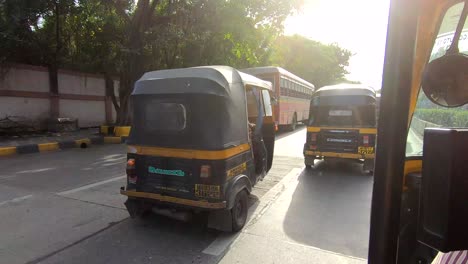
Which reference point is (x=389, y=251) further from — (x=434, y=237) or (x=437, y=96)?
(x=437, y=96)

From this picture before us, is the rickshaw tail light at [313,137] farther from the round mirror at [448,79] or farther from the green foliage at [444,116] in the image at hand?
the round mirror at [448,79]

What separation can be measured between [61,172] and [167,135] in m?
4.63

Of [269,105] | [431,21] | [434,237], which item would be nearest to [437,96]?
[431,21]

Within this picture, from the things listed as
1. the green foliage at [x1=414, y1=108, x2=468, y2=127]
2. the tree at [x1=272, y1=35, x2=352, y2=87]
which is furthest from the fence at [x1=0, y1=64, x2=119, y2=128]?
the tree at [x1=272, y1=35, x2=352, y2=87]

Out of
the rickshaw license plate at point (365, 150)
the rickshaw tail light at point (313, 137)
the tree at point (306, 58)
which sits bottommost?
the rickshaw license plate at point (365, 150)

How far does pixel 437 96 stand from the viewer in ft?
4.65

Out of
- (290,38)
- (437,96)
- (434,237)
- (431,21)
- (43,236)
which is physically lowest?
(43,236)

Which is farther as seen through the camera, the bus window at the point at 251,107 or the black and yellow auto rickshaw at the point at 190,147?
the bus window at the point at 251,107

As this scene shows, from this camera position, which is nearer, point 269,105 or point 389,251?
point 389,251

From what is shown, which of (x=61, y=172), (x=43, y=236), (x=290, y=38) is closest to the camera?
(x=43, y=236)

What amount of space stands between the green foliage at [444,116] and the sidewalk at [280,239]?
245 centimetres

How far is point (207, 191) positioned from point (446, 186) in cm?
333

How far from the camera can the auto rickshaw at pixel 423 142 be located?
991 mm

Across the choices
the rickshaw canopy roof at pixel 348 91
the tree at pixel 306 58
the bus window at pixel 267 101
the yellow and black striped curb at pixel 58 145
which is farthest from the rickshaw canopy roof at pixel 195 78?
the tree at pixel 306 58
